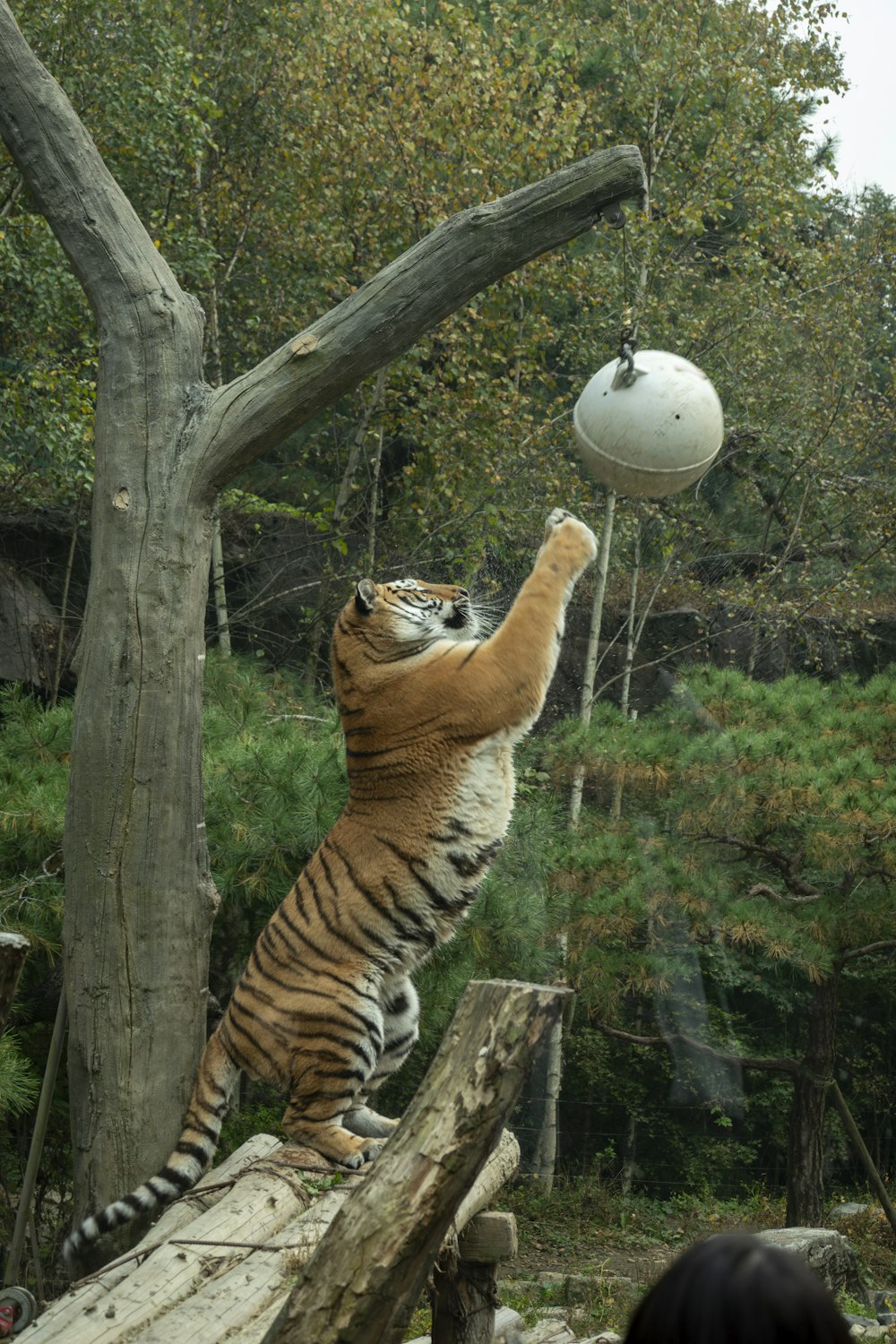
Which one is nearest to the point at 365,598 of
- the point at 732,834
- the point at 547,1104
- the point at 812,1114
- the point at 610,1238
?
the point at 732,834

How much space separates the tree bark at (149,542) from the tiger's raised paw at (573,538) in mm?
786

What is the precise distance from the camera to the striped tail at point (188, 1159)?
3.37 m

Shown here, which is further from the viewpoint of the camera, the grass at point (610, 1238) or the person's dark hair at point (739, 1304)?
the grass at point (610, 1238)

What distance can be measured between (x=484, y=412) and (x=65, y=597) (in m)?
3.96

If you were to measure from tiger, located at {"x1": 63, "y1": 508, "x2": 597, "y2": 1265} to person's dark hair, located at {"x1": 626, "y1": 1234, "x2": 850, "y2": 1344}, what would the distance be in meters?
2.70

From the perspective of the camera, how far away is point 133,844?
3855 millimetres

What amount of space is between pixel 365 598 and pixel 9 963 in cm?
220

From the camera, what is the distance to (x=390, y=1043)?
3910mm

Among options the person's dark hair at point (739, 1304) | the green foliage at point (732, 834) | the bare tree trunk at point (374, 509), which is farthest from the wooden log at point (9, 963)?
the bare tree trunk at point (374, 509)

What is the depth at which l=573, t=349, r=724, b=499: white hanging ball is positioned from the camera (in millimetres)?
3660

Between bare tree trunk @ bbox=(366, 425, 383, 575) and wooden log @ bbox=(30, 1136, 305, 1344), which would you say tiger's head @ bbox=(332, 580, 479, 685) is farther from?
bare tree trunk @ bbox=(366, 425, 383, 575)

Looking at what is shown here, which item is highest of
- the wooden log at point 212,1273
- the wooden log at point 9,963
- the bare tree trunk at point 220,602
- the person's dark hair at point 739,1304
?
the bare tree trunk at point 220,602

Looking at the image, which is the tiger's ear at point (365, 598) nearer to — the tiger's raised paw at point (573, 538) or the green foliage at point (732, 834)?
the tiger's raised paw at point (573, 538)

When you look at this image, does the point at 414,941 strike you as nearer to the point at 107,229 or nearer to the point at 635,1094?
the point at 107,229
